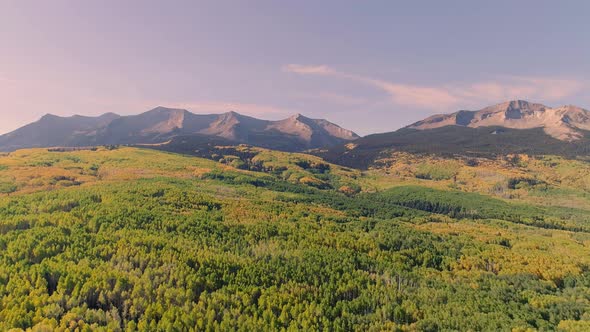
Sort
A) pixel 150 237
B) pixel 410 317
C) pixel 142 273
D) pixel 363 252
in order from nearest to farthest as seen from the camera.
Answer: pixel 410 317, pixel 142 273, pixel 150 237, pixel 363 252

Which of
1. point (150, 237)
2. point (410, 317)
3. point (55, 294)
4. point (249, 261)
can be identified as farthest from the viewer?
point (150, 237)

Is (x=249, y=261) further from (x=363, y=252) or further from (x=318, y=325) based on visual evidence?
(x=363, y=252)

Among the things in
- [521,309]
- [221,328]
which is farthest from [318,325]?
[521,309]

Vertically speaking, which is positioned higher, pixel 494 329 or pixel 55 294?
pixel 55 294

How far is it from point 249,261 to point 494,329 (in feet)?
306

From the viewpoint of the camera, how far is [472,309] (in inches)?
4815

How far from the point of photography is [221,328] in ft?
327

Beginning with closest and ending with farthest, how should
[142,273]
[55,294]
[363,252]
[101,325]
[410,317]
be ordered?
[101,325] → [55,294] → [410,317] → [142,273] → [363,252]

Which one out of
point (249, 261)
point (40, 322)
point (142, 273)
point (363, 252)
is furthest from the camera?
point (363, 252)

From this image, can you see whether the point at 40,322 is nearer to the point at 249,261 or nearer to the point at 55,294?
the point at 55,294

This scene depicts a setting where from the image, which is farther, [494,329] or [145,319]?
[494,329]

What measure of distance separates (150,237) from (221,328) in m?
84.7

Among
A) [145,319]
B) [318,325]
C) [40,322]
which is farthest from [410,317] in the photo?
[40,322]

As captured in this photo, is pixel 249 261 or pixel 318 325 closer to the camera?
pixel 318 325
